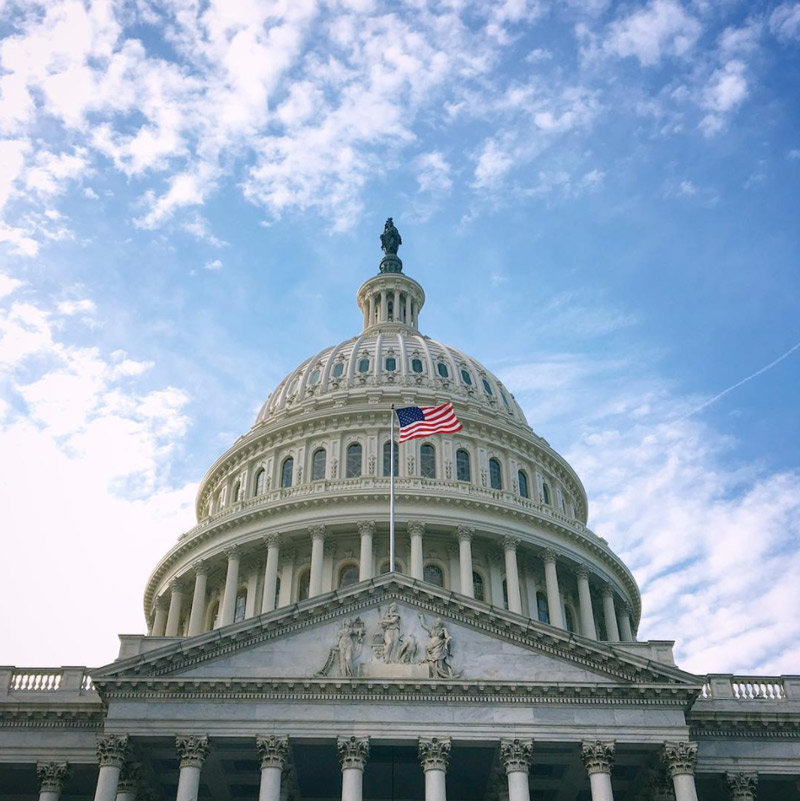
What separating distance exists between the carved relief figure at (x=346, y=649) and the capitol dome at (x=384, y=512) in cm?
1822

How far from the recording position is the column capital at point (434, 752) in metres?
37.2

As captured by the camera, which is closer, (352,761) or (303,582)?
(352,761)

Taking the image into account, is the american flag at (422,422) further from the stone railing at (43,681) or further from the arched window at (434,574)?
the stone railing at (43,681)

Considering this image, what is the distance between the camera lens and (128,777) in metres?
38.4

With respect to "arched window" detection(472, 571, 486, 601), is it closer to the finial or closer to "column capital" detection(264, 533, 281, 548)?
"column capital" detection(264, 533, 281, 548)

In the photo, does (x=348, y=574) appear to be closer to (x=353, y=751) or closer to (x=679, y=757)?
(x=353, y=751)

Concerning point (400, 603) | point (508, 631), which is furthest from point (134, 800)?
point (508, 631)

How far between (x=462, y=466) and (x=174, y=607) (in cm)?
2010

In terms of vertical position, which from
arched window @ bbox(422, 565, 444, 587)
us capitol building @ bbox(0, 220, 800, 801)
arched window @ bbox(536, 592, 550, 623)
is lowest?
us capitol building @ bbox(0, 220, 800, 801)

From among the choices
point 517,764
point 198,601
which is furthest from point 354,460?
point 517,764

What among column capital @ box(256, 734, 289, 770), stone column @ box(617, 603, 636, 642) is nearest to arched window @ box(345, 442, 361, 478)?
stone column @ box(617, 603, 636, 642)

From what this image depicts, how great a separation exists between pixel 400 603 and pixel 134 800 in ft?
39.6

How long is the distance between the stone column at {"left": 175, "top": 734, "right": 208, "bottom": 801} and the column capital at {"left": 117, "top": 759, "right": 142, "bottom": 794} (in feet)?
6.88

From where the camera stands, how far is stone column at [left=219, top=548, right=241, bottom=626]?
60.7 metres
